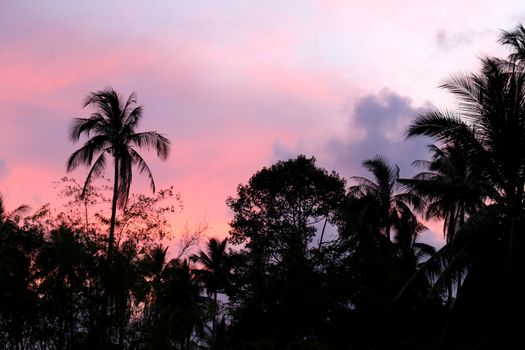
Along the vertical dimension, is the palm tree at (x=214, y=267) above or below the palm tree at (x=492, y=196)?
above

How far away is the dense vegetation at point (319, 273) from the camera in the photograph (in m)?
16.3

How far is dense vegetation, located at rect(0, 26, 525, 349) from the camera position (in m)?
16.3

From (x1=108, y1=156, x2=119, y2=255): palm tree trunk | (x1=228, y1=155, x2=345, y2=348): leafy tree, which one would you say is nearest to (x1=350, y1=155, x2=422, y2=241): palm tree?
(x1=228, y1=155, x2=345, y2=348): leafy tree

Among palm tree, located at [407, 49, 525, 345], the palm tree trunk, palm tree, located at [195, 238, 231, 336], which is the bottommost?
palm tree, located at [407, 49, 525, 345]

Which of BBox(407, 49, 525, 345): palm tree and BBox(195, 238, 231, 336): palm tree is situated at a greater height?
BBox(195, 238, 231, 336): palm tree

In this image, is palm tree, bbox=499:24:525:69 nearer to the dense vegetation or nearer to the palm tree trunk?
the dense vegetation

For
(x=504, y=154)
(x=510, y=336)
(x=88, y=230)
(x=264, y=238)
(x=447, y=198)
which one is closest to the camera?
(x=510, y=336)

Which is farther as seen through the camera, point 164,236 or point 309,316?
point 164,236

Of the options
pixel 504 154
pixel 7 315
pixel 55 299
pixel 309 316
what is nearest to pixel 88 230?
pixel 55 299

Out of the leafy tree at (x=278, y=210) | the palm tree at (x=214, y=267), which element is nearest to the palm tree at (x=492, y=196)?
the leafy tree at (x=278, y=210)

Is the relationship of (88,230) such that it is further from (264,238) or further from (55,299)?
(264,238)

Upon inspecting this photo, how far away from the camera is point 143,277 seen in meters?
27.7

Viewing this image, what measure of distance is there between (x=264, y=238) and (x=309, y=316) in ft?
38.8

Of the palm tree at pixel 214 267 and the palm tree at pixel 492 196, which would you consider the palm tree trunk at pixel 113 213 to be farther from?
the palm tree at pixel 214 267
